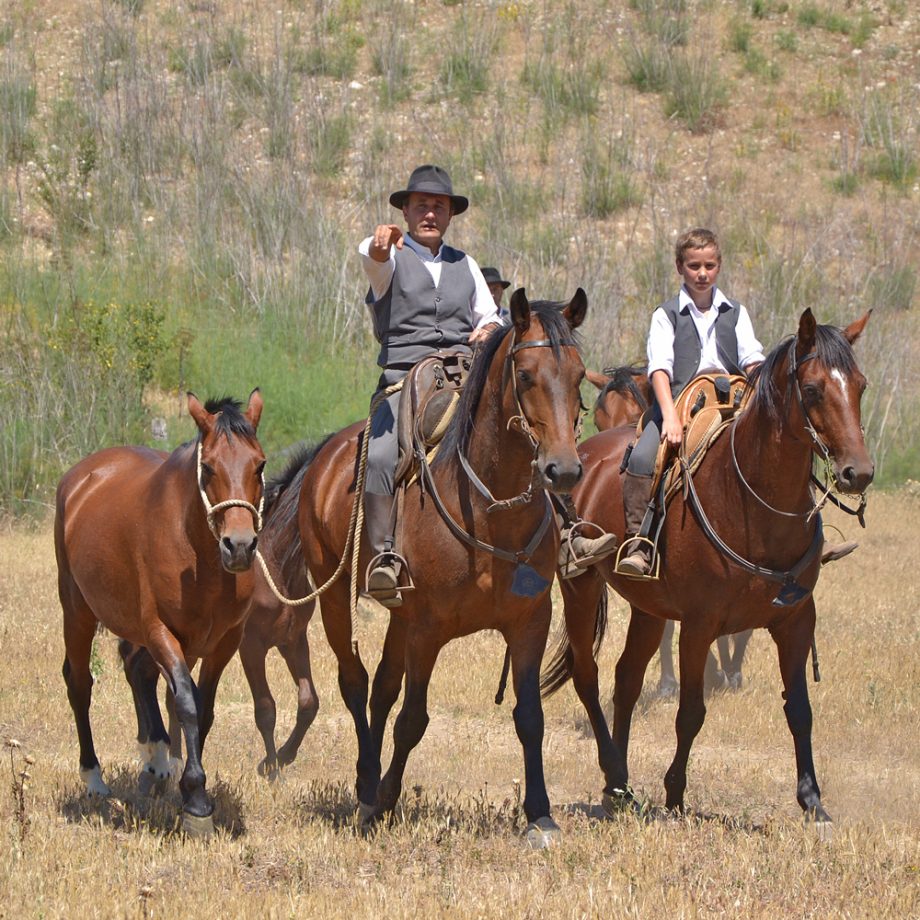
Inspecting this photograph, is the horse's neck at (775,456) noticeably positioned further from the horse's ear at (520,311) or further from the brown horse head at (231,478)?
the brown horse head at (231,478)

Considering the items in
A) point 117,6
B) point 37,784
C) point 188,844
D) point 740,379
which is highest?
point 117,6

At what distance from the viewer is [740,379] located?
8.00m

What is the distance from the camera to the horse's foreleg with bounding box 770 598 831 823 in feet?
24.0

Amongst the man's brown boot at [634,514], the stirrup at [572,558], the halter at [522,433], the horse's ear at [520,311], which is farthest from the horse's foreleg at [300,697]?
the horse's ear at [520,311]

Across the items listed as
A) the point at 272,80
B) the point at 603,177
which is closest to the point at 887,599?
the point at 603,177

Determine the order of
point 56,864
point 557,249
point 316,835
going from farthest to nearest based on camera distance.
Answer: point 557,249, point 316,835, point 56,864

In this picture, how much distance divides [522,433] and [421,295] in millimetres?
1399

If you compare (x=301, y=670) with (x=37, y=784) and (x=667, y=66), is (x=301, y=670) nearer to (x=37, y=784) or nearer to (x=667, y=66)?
(x=37, y=784)

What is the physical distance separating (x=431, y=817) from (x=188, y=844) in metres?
1.27

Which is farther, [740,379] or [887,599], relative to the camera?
[887,599]

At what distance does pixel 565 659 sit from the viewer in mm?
8711

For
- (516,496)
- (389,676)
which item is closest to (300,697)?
(389,676)

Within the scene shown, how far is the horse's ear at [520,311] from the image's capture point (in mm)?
6348

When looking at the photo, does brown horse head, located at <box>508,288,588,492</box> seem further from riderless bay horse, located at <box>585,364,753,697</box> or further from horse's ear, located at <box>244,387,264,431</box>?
riderless bay horse, located at <box>585,364,753,697</box>
